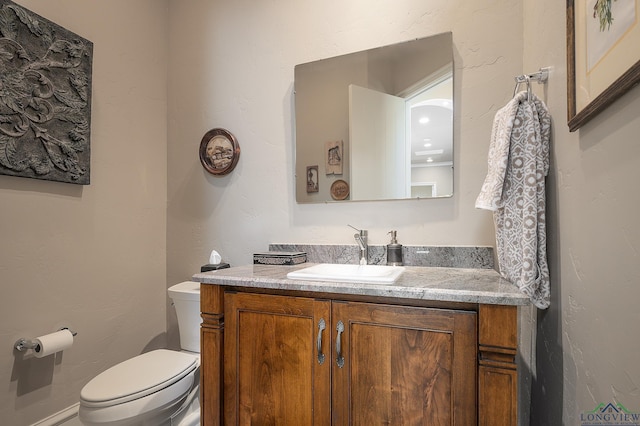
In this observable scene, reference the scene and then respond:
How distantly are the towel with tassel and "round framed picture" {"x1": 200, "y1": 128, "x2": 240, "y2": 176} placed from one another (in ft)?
4.67

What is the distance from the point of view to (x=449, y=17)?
154 centimetres

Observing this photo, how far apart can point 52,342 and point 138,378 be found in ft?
1.52

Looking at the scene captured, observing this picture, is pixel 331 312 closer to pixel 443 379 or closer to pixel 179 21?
pixel 443 379

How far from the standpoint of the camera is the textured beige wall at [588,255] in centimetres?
60

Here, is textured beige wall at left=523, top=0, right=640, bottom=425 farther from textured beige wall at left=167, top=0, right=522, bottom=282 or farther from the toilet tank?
the toilet tank

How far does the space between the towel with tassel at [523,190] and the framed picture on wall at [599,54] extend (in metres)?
0.20

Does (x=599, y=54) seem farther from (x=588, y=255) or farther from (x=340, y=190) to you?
(x=340, y=190)

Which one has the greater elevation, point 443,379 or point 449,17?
point 449,17

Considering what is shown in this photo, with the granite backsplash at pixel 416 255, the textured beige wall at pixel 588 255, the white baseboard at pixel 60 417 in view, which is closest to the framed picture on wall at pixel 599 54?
the textured beige wall at pixel 588 255

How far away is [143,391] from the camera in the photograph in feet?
4.17

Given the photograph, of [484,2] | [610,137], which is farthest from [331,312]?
[484,2]

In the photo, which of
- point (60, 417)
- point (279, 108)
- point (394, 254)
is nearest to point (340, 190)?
point (394, 254)

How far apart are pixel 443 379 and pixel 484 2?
1635 millimetres

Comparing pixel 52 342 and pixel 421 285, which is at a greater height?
pixel 421 285
